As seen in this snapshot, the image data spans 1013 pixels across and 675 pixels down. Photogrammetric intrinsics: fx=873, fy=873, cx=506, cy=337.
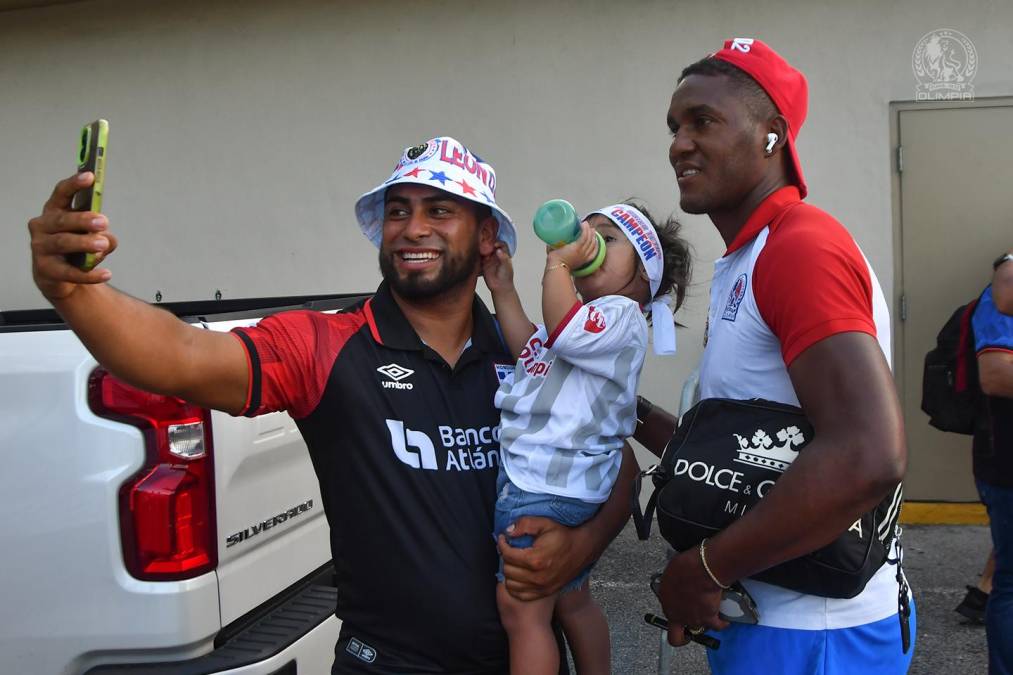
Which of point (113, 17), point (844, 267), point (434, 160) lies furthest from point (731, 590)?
point (113, 17)

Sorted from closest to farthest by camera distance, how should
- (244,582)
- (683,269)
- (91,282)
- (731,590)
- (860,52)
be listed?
1. (91,282)
2. (731,590)
3. (244,582)
4. (683,269)
5. (860,52)

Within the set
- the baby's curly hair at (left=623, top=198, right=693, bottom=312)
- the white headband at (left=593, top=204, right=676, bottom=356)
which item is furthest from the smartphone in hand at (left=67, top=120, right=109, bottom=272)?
the baby's curly hair at (left=623, top=198, right=693, bottom=312)

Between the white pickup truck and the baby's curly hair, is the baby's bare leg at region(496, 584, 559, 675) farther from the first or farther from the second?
the baby's curly hair

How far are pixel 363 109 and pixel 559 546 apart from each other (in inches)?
209

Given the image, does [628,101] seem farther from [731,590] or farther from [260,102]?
[731,590]

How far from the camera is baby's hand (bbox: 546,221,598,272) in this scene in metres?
2.35

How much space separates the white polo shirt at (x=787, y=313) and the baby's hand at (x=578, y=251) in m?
0.54

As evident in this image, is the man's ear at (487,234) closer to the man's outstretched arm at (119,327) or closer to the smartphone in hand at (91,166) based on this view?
the man's outstretched arm at (119,327)

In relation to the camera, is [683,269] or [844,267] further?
[683,269]

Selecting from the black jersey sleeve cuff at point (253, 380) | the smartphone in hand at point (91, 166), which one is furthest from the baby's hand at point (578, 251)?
the smartphone in hand at point (91, 166)

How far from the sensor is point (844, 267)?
5.08 feet

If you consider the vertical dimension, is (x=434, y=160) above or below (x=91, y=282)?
above

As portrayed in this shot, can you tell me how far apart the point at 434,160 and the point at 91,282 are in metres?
0.98

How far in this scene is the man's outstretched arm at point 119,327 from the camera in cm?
135
